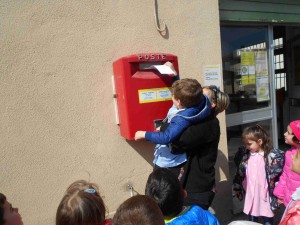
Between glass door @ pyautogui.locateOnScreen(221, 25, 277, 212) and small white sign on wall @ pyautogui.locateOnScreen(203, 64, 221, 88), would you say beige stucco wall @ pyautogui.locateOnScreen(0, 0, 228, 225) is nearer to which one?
small white sign on wall @ pyautogui.locateOnScreen(203, 64, 221, 88)

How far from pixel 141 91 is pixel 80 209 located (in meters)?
1.13

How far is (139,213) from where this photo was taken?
1283mm

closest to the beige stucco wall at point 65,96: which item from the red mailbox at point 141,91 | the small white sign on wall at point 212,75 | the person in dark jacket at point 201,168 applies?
the red mailbox at point 141,91

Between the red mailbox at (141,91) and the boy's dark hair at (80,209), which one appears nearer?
the boy's dark hair at (80,209)

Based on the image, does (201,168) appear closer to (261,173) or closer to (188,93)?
(188,93)

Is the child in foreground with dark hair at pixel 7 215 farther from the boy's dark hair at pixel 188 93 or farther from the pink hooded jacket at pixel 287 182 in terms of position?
the pink hooded jacket at pixel 287 182

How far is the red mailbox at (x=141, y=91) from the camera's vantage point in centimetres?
233

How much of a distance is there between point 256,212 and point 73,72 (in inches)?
86.9

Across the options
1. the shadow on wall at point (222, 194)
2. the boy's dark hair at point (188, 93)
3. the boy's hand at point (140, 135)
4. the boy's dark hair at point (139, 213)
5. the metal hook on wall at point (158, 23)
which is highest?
the metal hook on wall at point (158, 23)

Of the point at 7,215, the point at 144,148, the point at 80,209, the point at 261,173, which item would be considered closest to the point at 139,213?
the point at 80,209

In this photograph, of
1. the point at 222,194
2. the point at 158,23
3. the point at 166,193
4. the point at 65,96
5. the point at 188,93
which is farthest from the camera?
the point at 222,194

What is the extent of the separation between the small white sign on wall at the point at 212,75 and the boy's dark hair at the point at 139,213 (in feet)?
6.66

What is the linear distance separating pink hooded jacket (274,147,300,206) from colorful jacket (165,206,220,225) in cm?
120

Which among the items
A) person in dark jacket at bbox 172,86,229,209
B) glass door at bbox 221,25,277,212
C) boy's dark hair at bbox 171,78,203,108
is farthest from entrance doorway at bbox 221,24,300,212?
boy's dark hair at bbox 171,78,203,108
